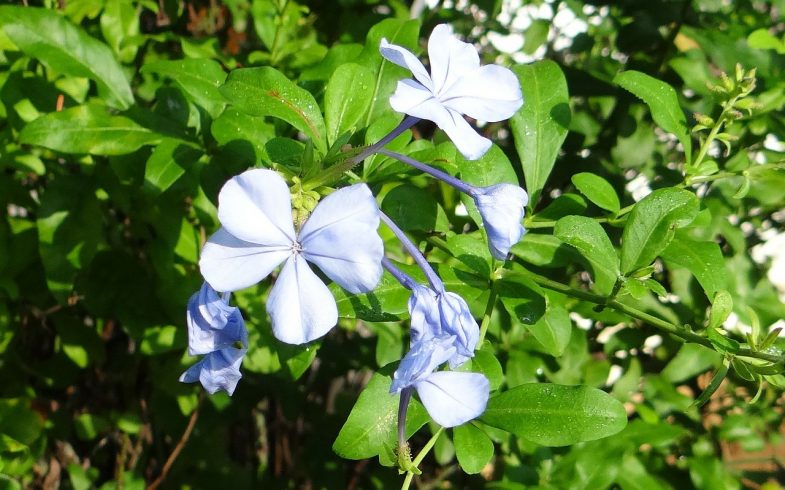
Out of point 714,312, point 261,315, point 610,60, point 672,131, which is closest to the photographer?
point 714,312

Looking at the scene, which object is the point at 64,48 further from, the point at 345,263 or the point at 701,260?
the point at 701,260

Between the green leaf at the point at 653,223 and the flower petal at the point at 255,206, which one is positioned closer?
the flower petal at the point at 255,206

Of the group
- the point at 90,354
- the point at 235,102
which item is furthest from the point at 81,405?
the point at 235,102

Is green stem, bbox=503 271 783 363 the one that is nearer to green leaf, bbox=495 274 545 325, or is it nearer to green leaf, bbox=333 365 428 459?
green leaf, bbox=495 274 545 325

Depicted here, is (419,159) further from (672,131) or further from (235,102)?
(672,131)

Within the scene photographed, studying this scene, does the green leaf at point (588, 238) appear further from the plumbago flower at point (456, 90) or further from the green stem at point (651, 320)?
the plumbago flower at point (456, 90)

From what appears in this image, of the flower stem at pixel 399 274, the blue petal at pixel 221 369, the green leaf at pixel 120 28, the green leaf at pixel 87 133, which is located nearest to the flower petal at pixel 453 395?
the flower stem at pixel 399 274

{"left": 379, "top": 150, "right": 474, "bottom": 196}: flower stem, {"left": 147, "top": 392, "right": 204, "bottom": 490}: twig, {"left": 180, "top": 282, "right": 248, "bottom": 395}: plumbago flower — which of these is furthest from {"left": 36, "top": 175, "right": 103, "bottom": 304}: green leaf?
{"left": 379, "top": 150, "right": 474, "bottom": 196}: flower stem
